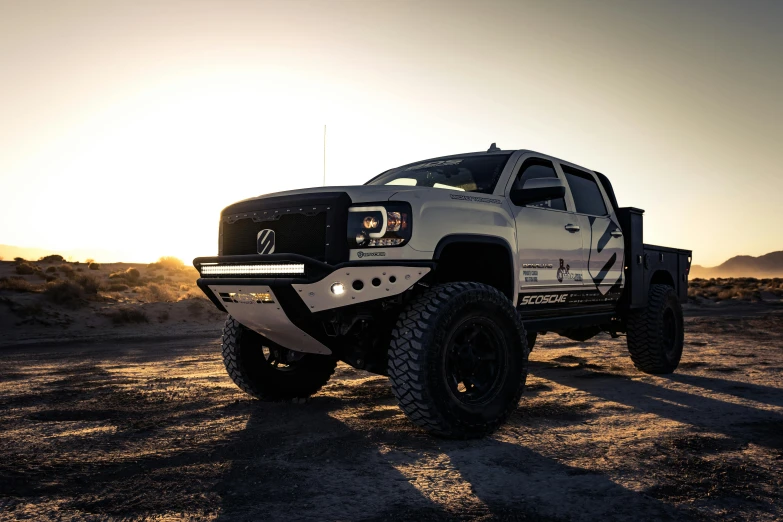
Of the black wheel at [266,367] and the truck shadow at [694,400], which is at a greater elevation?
the black wheel at [266,367]

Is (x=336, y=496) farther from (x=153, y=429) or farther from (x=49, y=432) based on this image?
(x=49, y=432)

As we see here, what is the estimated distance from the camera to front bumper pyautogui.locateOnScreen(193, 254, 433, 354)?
403cm

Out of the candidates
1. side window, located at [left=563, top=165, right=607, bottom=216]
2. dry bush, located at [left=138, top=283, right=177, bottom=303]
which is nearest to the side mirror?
side window, located at [left=563, top=165, right=607, bottom=216]

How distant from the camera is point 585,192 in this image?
262 inches

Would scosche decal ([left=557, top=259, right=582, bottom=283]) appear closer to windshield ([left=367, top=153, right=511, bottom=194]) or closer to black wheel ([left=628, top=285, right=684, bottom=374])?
windshield ([left=367, top=153, right=511, bottom=194])

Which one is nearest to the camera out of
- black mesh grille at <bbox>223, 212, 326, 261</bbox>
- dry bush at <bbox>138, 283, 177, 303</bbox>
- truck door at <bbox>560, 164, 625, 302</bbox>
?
black mesh grille at <bbox>223, 212, 326, 261</bbox>

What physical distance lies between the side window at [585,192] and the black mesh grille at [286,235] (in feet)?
10.5

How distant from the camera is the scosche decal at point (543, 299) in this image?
530 cm

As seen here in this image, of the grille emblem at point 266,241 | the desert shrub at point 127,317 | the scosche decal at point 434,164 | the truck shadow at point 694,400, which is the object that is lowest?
the desert shrub at point 127,317

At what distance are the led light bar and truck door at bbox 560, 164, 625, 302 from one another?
327cm

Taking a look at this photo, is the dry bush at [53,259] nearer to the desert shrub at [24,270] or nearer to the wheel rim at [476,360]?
the desert shrub at [24,270]

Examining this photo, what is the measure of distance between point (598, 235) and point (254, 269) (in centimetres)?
378

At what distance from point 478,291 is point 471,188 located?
4.35ft

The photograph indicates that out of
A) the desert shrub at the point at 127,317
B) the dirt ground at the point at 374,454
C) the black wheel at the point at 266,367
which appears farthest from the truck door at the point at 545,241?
the desert shrub at the point at 127,317
